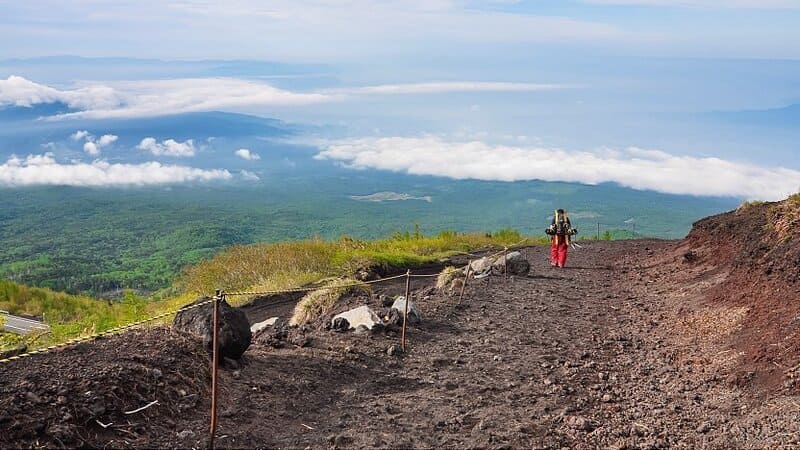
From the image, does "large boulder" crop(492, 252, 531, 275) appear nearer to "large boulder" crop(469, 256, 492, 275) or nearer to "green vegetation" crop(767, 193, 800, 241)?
"large boulder" crop(469, 256, 492, 275)

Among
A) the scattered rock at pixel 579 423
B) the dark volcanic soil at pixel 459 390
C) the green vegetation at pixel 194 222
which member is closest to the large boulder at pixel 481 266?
the dark volcanic soil at pixel 459 390

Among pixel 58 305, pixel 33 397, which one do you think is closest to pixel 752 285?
pixel 33 397

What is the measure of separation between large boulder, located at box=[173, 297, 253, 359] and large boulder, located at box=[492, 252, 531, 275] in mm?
10538

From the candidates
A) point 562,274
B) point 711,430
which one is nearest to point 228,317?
point 711,430

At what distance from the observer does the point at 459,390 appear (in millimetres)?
9703

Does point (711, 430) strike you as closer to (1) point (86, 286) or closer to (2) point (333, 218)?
Answer: (1) point (86, 286)

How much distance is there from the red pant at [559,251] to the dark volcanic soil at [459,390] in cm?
660

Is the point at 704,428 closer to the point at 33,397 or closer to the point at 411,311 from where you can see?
the point at 411,311

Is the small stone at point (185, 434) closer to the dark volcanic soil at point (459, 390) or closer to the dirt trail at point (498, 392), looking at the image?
the dark volcanic soil at point (459, 390)

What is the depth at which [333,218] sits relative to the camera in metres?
132

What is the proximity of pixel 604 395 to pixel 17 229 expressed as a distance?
119 meters

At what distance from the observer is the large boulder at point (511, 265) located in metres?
19.2

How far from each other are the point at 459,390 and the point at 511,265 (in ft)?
Answer: 32.2

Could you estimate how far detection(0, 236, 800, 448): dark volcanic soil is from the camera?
24.7 ft
